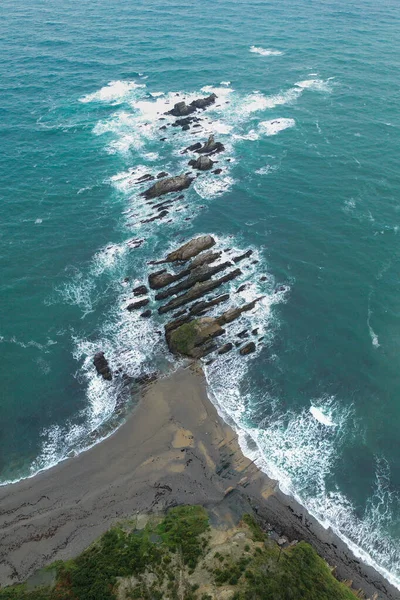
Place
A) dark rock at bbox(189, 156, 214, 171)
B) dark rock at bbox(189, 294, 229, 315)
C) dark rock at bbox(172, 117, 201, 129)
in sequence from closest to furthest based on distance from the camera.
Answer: dark rock at bbox(189, 294, 229, 315) < dark rock at bbox(189, 156, 214, 171) < dark rock at bbox(172, 117, 201, 129)

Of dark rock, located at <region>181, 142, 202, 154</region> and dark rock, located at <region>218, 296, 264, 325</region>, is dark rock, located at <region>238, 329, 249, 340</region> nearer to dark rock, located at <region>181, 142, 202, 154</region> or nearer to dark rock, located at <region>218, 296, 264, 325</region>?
dark rock, located at <region>218, 296, 264, 325</region>

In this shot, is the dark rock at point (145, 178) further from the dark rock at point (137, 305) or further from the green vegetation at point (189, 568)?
the green vegetation at point (189, 568)

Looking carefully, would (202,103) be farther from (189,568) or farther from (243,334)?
(189,568)

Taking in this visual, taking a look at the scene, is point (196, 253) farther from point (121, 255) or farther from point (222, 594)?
point (222, 594)

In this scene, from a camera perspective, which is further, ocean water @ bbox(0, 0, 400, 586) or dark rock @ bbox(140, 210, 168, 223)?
dark rock @ bbox(140, 210, 168, 223)

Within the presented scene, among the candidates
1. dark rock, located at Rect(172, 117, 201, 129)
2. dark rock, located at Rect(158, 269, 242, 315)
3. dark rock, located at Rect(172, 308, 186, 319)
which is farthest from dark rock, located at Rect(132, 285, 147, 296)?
dark rock, located at Rect(172, 117, 201, 129)

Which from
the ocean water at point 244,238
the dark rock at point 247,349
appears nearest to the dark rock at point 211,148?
the ocean water at point 244,238
